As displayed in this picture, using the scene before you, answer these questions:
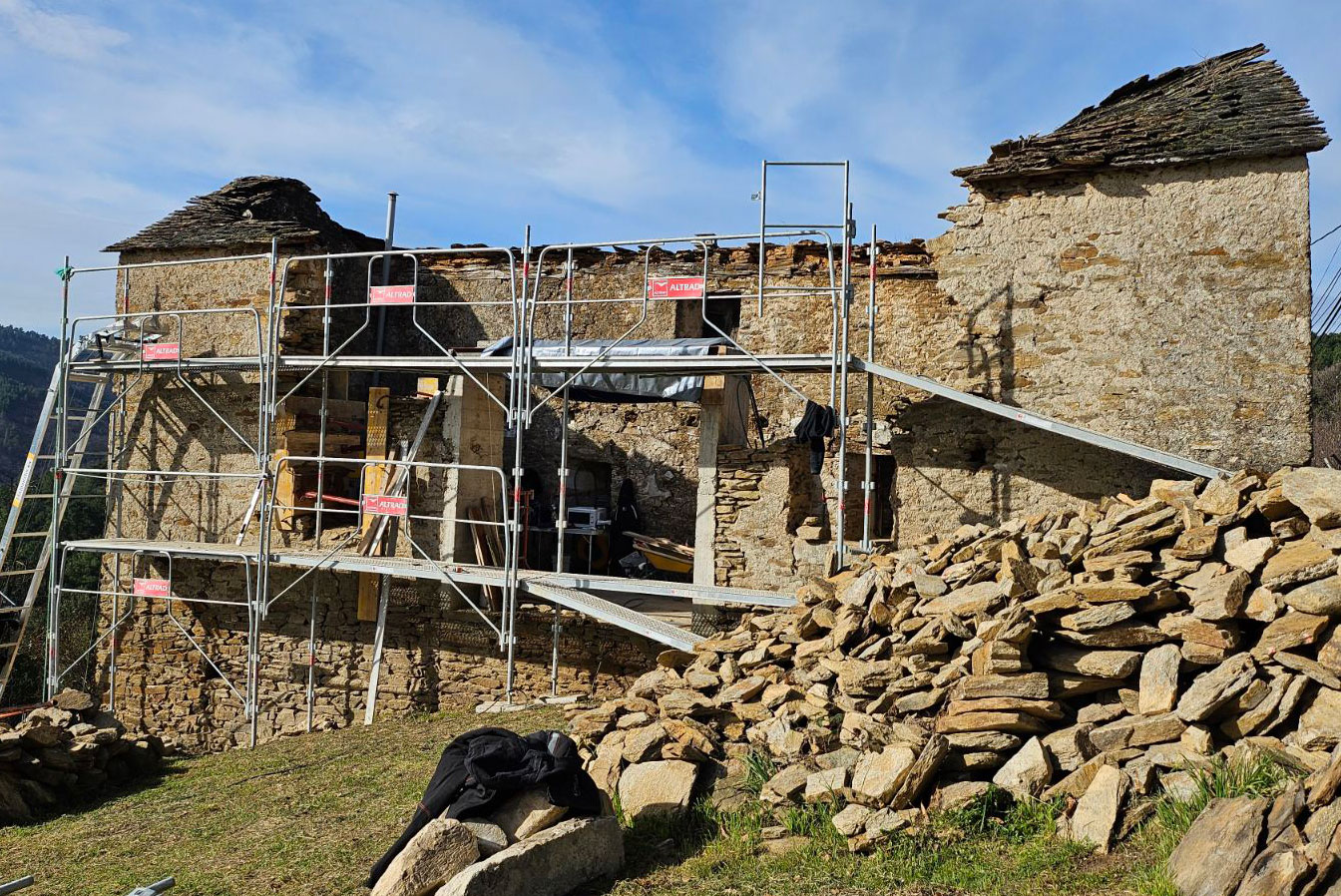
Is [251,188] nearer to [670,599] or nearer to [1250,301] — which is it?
[670,599]

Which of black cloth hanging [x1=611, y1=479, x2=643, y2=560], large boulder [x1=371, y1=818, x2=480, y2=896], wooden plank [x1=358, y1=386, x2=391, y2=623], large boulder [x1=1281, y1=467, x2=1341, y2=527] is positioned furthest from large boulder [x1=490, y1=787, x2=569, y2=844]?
black cloth hanging [x1=611, y1=479, x2=643, y2=560]

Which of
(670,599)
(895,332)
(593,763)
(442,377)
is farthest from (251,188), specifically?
(593,763)

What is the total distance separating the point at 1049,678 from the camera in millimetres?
6195

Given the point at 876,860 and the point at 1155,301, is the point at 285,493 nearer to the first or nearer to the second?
the point at 876,860

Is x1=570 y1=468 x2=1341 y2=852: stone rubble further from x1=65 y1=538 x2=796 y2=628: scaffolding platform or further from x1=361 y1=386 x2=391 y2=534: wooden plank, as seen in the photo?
x1=361 y1=386 x2=391 y2=534: wooden plank

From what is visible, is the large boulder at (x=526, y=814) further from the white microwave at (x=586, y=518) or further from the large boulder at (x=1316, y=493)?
the white microwave at (x=586, y=518)

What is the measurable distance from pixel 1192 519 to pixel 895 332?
6398 mm

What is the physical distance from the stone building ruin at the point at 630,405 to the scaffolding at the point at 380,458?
2.7 inches

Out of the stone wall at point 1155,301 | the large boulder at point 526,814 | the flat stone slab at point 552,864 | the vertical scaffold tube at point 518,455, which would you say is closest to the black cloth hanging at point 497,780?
the large boulder at point 526,814

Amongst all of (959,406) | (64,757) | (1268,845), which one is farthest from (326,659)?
(1268,845)

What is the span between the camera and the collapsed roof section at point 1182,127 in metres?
8.94

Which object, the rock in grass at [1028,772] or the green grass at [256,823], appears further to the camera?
the green grass at [256,823]

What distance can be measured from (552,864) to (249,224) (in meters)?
10.1

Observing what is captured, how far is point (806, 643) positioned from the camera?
24.3ft
